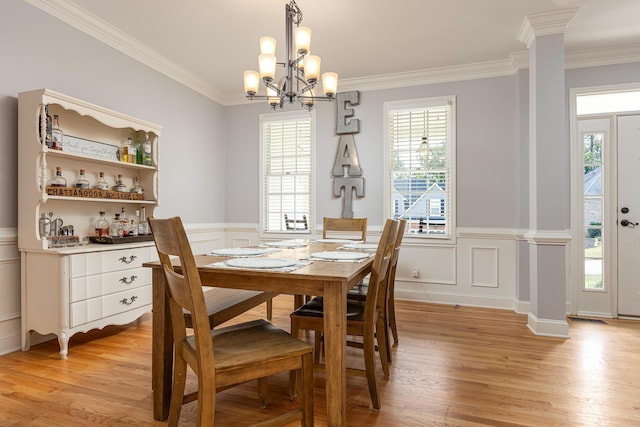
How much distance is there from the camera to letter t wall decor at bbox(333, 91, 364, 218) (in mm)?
4359

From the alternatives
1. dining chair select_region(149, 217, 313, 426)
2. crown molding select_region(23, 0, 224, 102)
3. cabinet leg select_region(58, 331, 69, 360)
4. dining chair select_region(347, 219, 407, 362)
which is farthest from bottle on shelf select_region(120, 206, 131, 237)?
dining chair select_region(347, 219, 407, 362)

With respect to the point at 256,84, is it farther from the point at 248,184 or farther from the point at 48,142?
the point at 248,184

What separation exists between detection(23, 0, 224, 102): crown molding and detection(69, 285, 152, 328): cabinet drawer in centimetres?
225

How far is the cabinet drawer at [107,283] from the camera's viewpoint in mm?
2557

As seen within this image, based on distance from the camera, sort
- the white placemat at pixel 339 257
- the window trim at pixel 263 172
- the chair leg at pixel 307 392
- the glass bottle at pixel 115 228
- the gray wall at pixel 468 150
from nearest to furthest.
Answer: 1. the chair leg at pixel 307 392
2. the white placemat at pixel 339 257
3. the glass bottle at pixel 115 228
4. the gray wall at pixel 468 150
5. the window trim at pixel 263 172

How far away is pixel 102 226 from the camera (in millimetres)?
3125

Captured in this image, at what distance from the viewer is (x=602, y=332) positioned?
3105 mm

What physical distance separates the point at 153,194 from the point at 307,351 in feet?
8.75

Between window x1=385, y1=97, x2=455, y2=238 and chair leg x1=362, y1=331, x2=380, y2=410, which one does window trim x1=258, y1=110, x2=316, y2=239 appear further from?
chair leg x1=362, y1=331, x2=380, y2=410

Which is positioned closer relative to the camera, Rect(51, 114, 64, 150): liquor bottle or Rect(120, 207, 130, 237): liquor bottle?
Rect(51, 114, 64, 150): liquor bottle

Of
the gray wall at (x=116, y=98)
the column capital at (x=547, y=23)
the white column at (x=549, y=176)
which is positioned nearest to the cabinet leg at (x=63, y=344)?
the gray wall at (x=116, y=98)

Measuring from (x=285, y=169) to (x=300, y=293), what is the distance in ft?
11.3

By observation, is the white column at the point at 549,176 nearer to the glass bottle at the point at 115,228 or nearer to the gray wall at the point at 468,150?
the gray wall at the point at 468,150

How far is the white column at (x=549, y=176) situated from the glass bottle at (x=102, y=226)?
3.72 m
